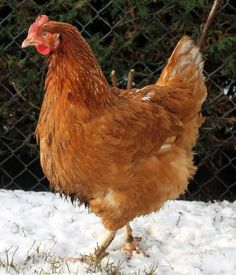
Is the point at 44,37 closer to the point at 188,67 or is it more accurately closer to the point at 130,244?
the point at 188,67

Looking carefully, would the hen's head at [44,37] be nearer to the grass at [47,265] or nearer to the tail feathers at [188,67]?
the tail feathers at [188,67]

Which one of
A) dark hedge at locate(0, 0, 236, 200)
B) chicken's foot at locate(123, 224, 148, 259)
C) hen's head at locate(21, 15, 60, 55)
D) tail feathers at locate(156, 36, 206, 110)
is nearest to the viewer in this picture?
hen's head at locate(21, 15, 60, 55)

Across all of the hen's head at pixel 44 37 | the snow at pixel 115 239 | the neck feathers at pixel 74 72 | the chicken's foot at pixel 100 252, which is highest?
the hen's head at pixel 44 37

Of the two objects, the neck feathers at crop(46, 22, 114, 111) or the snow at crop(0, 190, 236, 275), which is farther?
the snow at crop(0, 190, 236, 275)

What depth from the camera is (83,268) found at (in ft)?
9.36

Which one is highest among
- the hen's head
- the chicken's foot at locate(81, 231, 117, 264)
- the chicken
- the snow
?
the hen's head

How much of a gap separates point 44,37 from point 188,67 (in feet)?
3.14

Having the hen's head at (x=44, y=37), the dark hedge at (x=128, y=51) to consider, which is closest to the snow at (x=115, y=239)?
the dark hedge at (x=128, y=51)

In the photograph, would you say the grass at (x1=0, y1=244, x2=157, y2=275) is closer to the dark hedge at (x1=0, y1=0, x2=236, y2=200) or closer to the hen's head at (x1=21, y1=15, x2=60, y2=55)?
the hen's head at (x1=21, y1=15, x2=60, y2=55)

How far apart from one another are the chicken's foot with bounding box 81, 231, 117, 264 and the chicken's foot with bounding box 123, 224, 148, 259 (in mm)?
154

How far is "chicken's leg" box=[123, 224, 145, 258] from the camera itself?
3162 mm

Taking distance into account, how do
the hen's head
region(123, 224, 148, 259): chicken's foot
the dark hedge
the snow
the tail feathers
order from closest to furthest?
the hen's head, the snow, region(123, 224, 148, 259): chicken's foot, the tail feathers, the dark hedge

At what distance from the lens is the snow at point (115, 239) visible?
2.94 m

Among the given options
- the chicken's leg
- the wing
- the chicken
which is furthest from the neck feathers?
the chicken's leg
